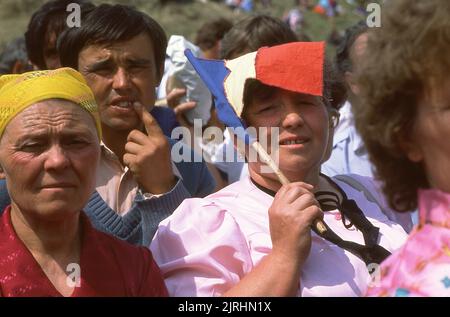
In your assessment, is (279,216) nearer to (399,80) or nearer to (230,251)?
(230,251)

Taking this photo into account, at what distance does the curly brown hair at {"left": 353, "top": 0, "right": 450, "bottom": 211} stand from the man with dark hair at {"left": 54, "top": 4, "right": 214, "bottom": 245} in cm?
96

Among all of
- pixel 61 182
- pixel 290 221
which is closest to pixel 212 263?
pixel 290 221

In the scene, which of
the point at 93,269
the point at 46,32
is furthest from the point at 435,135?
the point at 46,32

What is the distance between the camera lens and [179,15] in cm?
2236

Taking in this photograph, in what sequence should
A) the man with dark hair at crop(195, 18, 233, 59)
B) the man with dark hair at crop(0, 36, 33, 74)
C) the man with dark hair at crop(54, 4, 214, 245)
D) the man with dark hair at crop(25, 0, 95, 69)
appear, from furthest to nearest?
the man with dark hair at crop(195, 18, 233, 59), the man with dark hair at crop(0, 36, 33, 74), the man with dark hair at crop(25, 0, 95, 69), the man with dark hair at crop(54, 4, 214, 245)

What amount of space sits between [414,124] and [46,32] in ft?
7.45

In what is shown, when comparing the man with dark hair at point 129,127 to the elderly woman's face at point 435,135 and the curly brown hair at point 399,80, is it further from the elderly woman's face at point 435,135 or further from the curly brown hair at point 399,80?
the elderly woman's face at point 435,135

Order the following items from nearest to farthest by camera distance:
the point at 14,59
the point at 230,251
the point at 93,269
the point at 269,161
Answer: the point at 93,269 → the point at 230,251 → the point at 269,161 → the point at 14,59

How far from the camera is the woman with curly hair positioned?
173 cm

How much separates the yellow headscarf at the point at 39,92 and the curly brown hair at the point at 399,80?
30.1 inches

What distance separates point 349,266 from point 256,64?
642 mm

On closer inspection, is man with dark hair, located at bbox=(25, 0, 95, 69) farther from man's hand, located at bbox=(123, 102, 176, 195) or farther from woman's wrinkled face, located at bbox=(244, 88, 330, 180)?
woman's wrinkled face, located at bbox=(244, 88, 330, 180)

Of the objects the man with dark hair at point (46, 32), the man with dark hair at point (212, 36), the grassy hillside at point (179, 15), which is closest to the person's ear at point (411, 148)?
the man with dark hair at point (46, 32)

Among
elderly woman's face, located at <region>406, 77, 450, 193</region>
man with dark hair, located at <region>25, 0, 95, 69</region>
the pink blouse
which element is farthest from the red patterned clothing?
man with dark hair, located at <region>25, 0, 95, 69</region>
